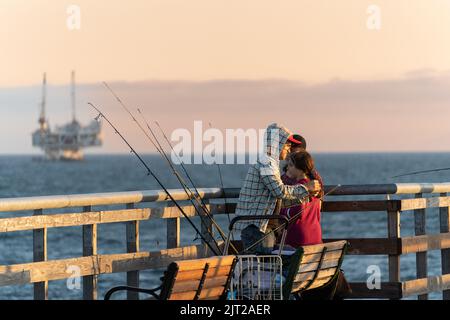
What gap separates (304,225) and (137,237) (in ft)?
3.54

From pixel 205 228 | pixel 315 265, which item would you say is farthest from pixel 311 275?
pixel 205 228

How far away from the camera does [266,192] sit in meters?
8.45

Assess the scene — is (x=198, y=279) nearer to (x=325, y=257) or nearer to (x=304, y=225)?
(x=325, y=257)

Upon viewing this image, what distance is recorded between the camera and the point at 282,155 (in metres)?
8.67

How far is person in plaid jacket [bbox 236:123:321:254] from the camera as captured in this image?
27.4ft

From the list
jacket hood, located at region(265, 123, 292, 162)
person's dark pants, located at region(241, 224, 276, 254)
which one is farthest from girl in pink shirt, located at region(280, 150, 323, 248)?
person's dark pants, located at region(241, 224, 276, 254)

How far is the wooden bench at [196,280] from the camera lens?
6680 millimetres

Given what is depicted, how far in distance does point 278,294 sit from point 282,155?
122 centimetres

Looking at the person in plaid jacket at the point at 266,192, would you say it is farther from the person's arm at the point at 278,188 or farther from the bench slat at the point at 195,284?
the bench slat at the point at 195,284

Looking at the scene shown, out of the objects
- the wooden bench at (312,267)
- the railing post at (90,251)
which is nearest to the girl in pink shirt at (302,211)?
the wooden bench at (312,267)

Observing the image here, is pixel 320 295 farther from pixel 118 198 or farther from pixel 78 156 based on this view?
pixel 78 156

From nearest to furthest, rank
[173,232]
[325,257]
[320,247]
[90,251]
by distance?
1. [320,247]
2. [325,257]
3. [90,251]
4. [173,232]

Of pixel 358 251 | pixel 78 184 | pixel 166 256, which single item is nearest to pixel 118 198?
pixel 166 256
